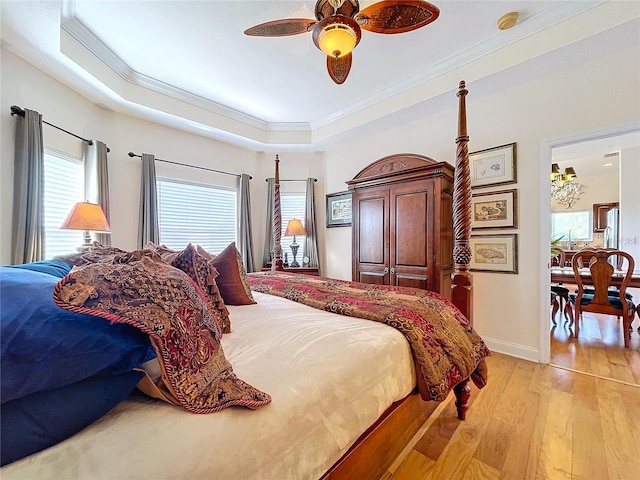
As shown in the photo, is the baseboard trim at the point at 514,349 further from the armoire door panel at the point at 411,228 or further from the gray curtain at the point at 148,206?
the gray curtain at the point at 148,206

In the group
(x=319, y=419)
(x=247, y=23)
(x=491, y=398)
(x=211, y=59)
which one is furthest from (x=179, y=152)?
(x=491, y=398)

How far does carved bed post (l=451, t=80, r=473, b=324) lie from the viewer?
1874 millimetres

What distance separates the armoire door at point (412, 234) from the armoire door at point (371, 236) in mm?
89

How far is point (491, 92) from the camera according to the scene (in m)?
2.87

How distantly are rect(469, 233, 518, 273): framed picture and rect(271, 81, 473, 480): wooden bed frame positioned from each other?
A: 1249 mm

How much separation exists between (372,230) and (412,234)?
530 mm

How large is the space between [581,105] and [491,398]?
2610 millimetres

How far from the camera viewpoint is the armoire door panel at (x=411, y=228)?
2.83 metres

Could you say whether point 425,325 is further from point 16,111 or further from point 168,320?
point 16,111

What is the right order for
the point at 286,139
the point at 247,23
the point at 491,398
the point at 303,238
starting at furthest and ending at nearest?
the point at 303,238 < the point at 286,139 < the point at 247,23 < the point at 491,398

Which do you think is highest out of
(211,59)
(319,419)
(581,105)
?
(211,59)

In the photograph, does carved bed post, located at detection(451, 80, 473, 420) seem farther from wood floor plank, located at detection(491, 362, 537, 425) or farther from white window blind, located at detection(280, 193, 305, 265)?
white window blind, located at detection(280, 193, 305, 265)

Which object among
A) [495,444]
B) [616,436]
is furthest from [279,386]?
[616,436]

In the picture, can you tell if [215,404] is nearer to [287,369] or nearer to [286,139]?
[287,369]
